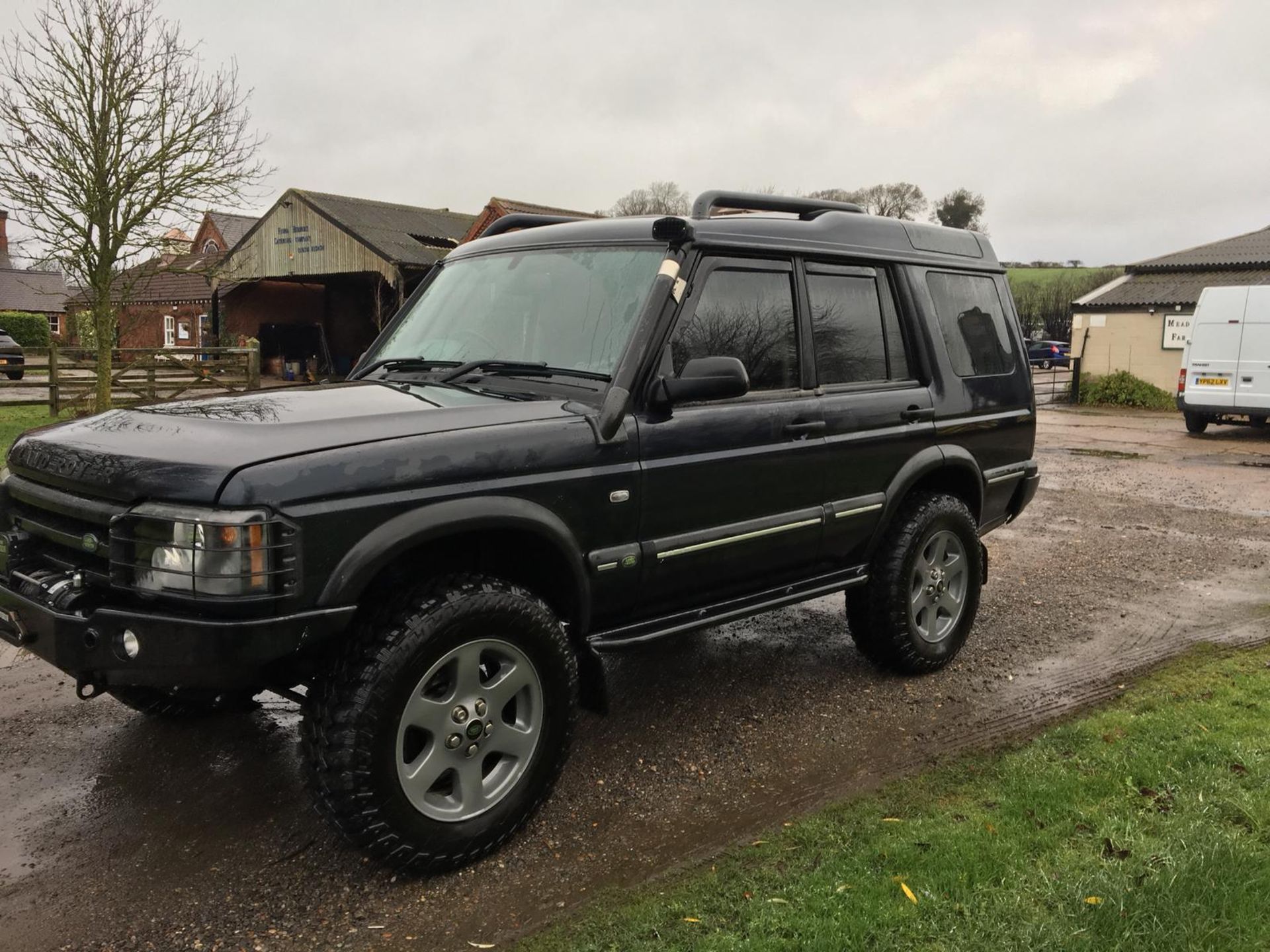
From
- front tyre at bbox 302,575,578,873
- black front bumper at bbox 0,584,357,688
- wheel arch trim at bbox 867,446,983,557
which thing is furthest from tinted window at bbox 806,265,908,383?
black front bumper at bbox 0,584,357,688

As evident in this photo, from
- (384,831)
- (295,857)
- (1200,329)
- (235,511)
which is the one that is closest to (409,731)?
(384,831)

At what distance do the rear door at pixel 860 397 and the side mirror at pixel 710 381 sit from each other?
91cm

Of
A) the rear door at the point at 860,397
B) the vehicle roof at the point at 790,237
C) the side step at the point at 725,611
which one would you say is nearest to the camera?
the side step at the point at 725,611

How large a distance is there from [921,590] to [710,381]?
2068 millimetres

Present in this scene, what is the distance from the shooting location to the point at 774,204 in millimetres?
4719

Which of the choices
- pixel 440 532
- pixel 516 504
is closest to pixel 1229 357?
pixel 516 504

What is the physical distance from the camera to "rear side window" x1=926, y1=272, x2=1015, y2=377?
202 inches

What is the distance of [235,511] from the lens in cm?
269

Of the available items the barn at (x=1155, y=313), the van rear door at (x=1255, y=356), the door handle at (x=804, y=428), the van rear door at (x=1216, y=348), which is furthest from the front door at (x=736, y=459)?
the barn at (x=1155, y=313)

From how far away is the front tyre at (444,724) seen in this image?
115 inches

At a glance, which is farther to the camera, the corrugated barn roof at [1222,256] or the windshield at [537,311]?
the corrugated barn roof at [1222,256]

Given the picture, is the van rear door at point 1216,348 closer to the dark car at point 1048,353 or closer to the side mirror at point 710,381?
the side mirror at point 710,381

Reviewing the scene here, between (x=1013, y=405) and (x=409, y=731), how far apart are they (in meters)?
3.95

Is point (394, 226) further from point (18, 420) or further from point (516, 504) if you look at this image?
point (516, 504)
